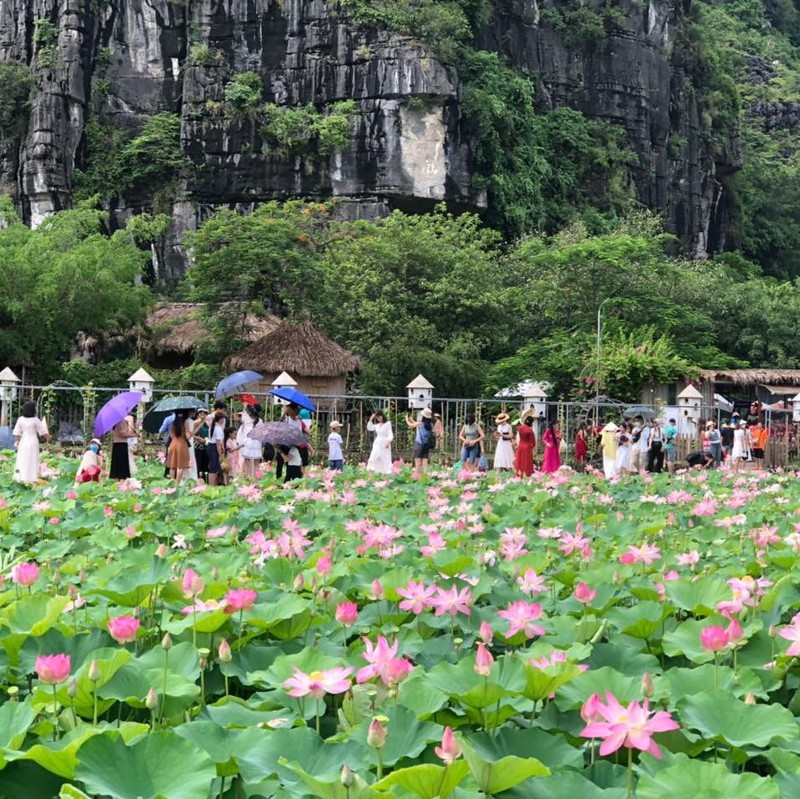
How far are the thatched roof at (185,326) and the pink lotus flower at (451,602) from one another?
63.4 feet

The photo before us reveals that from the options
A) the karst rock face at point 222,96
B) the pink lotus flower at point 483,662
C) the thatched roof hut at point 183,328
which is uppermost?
the karst rock face at point 222,96

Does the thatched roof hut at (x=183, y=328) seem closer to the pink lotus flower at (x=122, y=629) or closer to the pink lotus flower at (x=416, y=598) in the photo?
the pink lotus flower at (x=416, y=598)

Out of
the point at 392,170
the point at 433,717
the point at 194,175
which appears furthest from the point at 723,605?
the point at 194,175

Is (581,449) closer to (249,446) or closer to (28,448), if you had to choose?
(249,446)

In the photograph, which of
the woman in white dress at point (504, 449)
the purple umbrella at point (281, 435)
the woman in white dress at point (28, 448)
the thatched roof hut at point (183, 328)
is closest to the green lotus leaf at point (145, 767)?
the woman in white dress at point (28, 448)

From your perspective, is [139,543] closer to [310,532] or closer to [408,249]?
[310,532]

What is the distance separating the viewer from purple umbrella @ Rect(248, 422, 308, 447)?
32.2 feet

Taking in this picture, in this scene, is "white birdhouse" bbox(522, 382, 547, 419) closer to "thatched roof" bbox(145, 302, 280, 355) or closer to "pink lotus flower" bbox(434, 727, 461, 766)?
"thatched roof" bbox(145, 302, 280, 355)

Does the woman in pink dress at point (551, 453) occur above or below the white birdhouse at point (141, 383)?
below

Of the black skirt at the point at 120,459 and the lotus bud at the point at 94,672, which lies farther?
the black skirt at the point at 120,459

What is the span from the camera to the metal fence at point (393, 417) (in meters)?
16.0

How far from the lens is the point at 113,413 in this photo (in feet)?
33.6

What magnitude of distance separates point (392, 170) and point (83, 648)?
29724 mm

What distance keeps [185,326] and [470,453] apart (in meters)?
11.7
